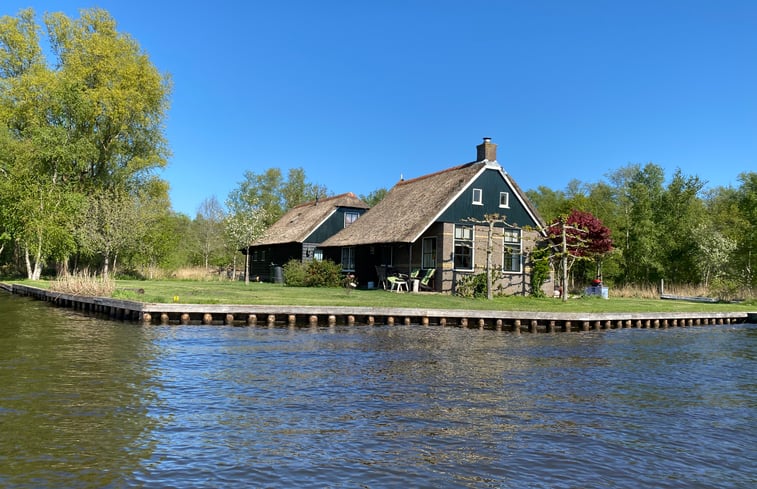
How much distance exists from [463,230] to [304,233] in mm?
13192

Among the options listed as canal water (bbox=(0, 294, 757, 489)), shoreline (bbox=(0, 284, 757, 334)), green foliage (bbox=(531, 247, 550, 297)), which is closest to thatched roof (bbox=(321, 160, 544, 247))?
green foliage (bbox=(531, 247, 550, 297))

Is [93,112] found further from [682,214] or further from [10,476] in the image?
[682,214]

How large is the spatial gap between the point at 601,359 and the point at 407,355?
202 inches

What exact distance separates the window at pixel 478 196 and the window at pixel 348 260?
9.49m

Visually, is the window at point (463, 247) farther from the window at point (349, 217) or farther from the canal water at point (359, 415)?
the canal water at point (359, 415)

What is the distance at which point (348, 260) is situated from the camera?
127ft

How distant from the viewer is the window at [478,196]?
106 feet

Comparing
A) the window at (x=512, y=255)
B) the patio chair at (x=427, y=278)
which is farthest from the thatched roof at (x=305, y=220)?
the window at (x=512, y=255)

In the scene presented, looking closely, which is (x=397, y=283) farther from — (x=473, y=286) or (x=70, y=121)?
(x=70, y=121)

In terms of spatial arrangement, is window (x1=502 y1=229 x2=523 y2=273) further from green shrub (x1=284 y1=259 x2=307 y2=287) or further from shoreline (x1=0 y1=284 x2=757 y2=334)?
green shrub (x1=284 y1=259 x2=307 y2=287)

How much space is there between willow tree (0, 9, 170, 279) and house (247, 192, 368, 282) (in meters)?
10.4

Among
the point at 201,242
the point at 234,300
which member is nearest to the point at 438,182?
the point at 234,300

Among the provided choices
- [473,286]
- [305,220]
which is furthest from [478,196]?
[305,220]

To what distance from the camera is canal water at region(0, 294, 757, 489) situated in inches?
265
